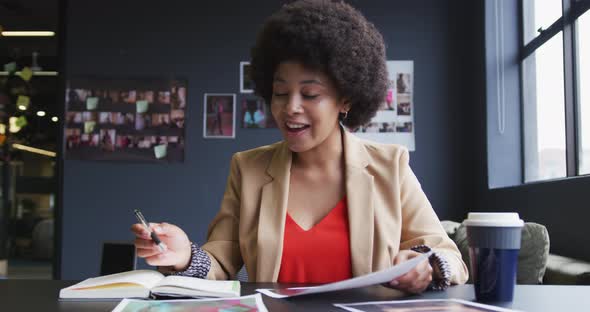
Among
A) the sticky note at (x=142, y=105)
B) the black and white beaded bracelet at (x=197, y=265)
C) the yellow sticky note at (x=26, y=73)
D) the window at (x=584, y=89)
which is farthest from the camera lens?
the yellow sticky note at (x=26, y=73)

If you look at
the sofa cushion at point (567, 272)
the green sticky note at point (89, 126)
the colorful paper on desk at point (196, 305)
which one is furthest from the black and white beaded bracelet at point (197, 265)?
the green sticky note at point (89, 126)

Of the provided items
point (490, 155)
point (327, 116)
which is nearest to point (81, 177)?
point (490, 155)

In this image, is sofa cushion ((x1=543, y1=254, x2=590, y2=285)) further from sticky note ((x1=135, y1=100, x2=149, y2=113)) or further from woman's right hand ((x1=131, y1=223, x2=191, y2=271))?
sticky note ((x1=135, y1=100, x2=149, y2=113))

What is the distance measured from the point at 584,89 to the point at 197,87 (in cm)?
254

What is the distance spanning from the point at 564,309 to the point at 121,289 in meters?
0.72

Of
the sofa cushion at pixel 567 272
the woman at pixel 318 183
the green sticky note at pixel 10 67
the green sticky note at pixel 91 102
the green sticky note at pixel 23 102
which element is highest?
the green sticky note at pixel 10 67

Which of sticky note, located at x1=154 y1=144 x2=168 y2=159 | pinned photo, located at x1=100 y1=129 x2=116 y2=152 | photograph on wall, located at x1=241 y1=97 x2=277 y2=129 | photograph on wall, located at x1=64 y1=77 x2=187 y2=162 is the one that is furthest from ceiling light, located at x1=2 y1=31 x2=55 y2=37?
photograph on wall, located at x1=241 y1=97 x2=277 y2=129

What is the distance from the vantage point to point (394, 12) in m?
4.16

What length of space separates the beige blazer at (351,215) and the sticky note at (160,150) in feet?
8.66

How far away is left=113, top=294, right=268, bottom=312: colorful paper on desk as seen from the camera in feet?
2.80

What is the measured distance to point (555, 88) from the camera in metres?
3.10

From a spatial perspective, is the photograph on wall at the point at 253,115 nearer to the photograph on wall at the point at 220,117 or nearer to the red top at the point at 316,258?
the photograph on wall at the point at 220,117

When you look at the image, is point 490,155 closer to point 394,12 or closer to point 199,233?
point 394,12

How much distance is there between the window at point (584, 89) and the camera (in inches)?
106
